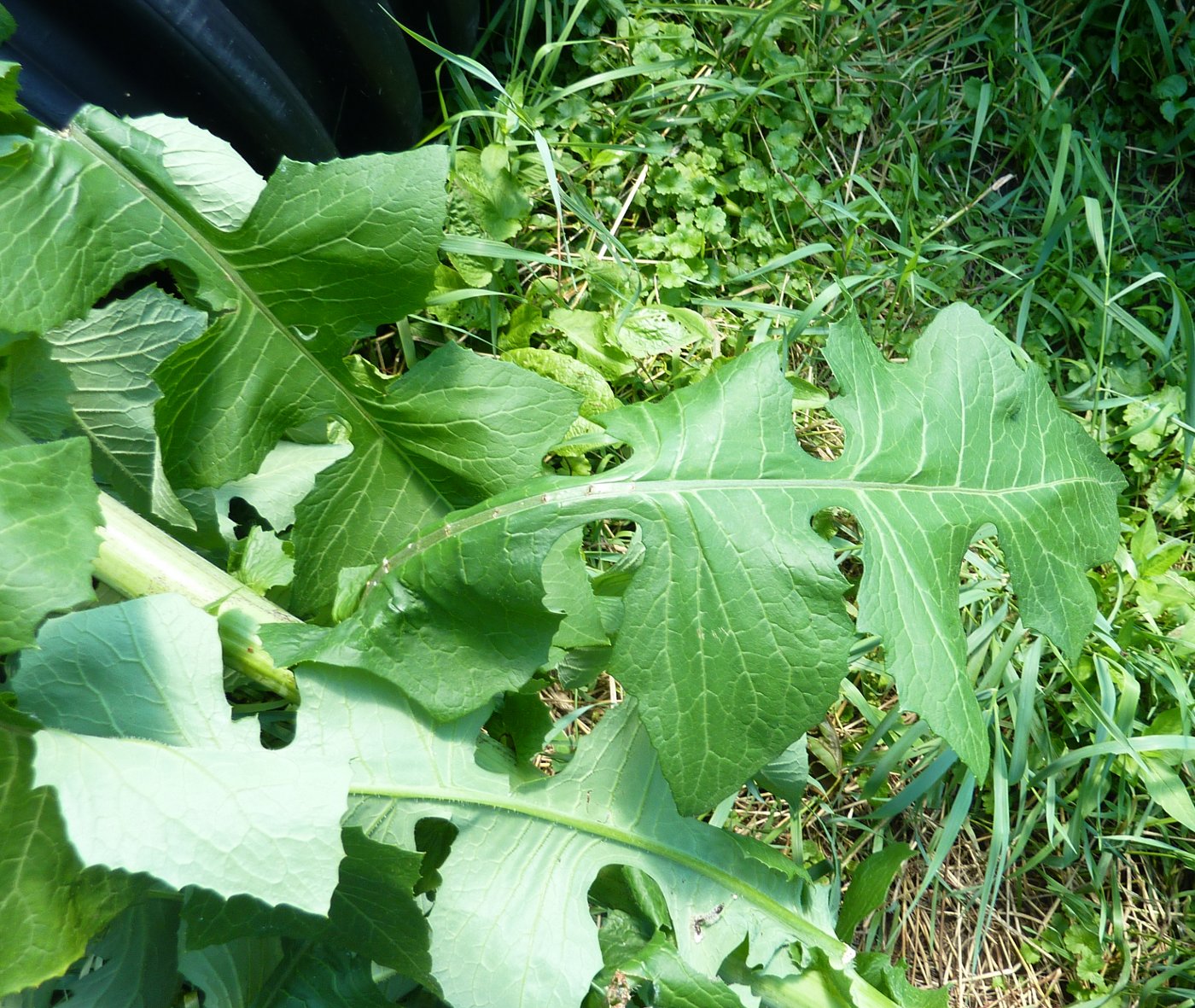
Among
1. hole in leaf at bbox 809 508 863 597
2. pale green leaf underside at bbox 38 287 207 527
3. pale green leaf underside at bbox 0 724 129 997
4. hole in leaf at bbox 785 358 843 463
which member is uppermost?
pale green leaf underside at bbox 38 287 207 527

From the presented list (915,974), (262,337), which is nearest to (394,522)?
(262,337)

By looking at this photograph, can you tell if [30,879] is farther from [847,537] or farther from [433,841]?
[847,537]

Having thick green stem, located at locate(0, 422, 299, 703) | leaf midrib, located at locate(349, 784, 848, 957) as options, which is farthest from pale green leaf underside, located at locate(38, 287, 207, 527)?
leaf midrib, located at locate(349, 784, 848, 957)

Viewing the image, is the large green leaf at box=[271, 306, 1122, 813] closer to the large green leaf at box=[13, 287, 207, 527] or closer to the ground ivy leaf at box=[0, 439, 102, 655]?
the ground ivy leaf at box=[0, 439, 102, 655]

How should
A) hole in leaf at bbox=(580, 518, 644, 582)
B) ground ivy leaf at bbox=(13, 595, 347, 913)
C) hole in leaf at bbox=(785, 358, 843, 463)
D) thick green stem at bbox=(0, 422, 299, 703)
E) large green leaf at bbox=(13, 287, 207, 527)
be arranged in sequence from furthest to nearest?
hole in leaf at bbox=(785, 358, 843, 463), hole in leaf at bbox=(580, 518, 644, 582), large green leaf at bbox=(13, 287, 207, 527), thick green stem at bbox=(0, 422, 299, 703), ground ivy leaf at bbox=(13, 595, 347, 913)

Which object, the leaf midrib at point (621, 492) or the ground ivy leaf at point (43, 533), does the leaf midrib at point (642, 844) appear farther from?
the ground ivy leaf at point (43, 533)

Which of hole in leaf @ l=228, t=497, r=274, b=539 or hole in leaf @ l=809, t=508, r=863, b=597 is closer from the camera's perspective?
hole in leaf @ l=228, t=497, r=274, b=539

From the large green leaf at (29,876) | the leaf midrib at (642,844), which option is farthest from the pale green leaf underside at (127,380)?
the leaf midrib at (642,844)
